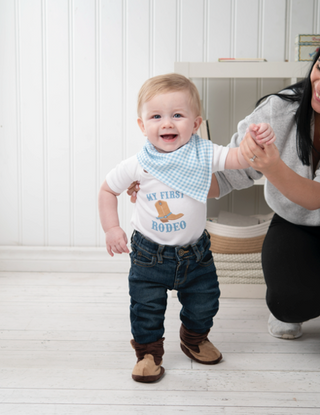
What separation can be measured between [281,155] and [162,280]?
0.54 metres

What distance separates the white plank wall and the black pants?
0.84 m

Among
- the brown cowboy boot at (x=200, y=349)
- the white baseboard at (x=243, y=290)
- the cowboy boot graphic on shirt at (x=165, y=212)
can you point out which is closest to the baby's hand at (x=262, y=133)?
the cowboy boot graphic on shirt at (x=165, y=212)

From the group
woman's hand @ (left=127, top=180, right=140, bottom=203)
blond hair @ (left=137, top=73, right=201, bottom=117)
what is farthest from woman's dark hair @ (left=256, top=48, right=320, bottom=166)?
woman's hand @ (left=127, top=180, right=140, bottom=203)

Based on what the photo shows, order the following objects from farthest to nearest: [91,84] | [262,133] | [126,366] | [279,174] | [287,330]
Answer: [91,84] → [287,330] → [126,366] → [279,174] → [262,133]

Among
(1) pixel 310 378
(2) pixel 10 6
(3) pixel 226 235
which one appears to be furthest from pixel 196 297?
(2) pixel 10 6

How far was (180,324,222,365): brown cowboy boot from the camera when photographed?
1136 millimetres

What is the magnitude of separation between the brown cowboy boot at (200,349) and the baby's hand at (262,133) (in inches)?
22.7

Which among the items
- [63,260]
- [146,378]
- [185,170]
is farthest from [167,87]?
[63,260]

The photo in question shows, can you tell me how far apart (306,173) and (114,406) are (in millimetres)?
830

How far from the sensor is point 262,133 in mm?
895

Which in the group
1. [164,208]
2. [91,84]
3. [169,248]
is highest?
[91,84]

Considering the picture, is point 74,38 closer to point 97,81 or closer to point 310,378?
point 97,81

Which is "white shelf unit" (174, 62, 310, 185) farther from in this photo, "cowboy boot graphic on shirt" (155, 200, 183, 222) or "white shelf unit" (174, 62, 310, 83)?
"cowboy boot graphic on shirt" (155, 200, 183, 222)

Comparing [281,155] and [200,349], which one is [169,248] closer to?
[200,349]
